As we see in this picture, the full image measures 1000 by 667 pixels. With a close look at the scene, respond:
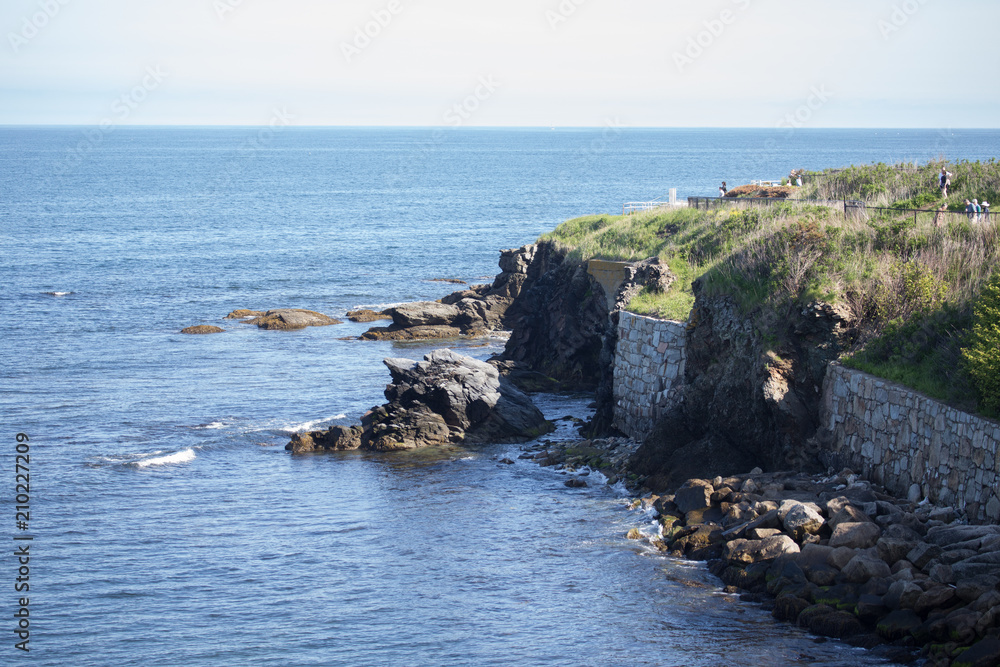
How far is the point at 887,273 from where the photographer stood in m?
23.7

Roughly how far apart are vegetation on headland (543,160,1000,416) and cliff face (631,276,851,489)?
1.79 ft

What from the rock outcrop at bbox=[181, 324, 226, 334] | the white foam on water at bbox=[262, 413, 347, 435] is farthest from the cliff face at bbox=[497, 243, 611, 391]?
the rock outcrop at bbox=[181, 324, 226, 334]

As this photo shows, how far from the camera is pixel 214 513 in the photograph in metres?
25.6

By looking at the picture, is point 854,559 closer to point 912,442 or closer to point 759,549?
point 759,549

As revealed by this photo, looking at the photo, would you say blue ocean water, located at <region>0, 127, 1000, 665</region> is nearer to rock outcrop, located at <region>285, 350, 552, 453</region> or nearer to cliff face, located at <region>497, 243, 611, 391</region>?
rock outcrop, located at <region>285, 350, 552, 453</region>

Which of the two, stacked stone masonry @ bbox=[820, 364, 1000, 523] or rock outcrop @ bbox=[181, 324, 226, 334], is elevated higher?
stacked stone masonry @ bbox=[820, 364, 1000, 523]

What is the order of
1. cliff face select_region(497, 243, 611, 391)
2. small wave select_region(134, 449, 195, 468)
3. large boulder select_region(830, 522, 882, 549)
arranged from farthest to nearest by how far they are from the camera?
1. cliff face select_region(497, 243, 611, 391)
2. small wave select_region(134, 449, 195, 468)
3. large boulder select_region(830, 522, 882, 549)

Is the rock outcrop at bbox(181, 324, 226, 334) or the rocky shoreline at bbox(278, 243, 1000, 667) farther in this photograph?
the rock outcrop at bbox(181, 324, 226, 334)

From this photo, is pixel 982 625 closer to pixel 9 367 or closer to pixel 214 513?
pixel 214 513

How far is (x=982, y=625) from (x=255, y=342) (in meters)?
39.2

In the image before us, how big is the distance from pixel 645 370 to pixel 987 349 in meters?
12.2

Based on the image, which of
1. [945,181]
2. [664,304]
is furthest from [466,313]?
[945,181]

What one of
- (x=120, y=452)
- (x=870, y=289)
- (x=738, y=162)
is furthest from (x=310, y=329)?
(x=738, y=162)

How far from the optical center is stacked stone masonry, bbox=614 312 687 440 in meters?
28.6
